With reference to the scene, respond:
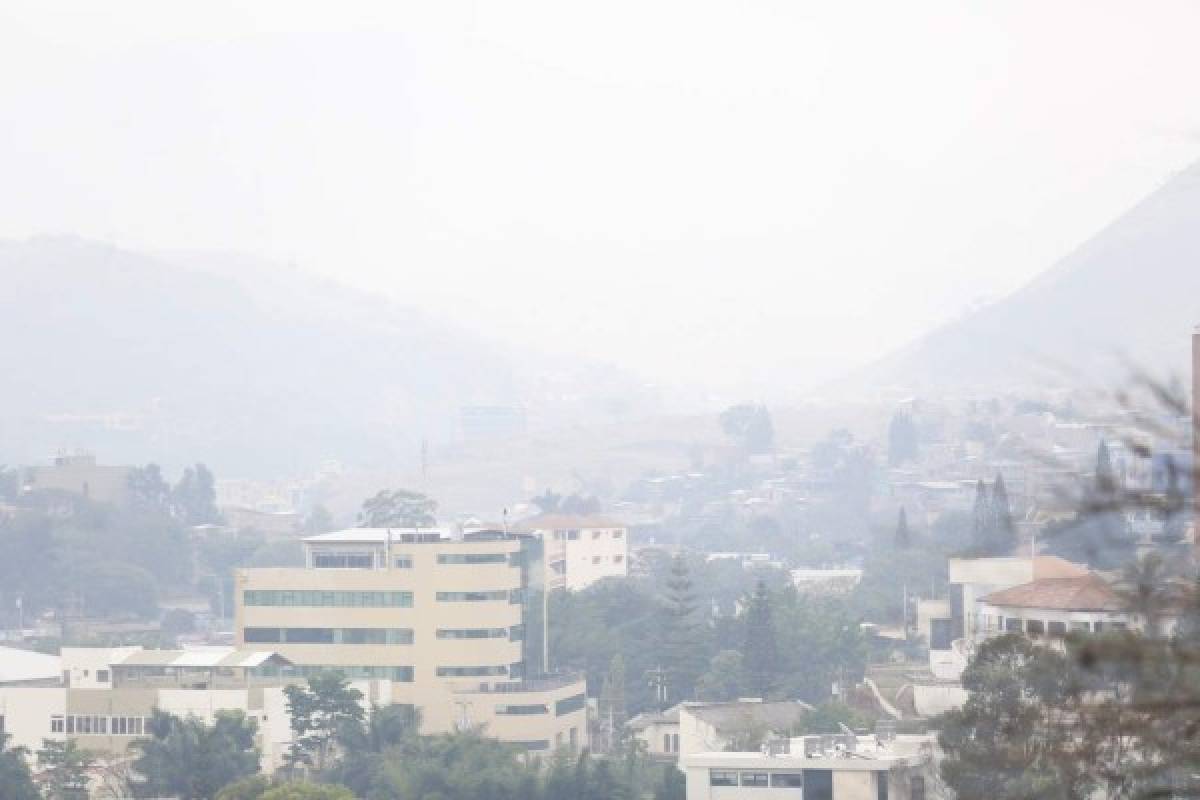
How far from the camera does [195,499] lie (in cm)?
11088

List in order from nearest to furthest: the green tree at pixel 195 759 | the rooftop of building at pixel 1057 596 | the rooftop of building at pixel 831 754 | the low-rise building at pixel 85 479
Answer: the rooftop of building at pixel 831 754, the rooftop of building at pixel 1057 596, the green tree at pixel 195 759, the low-rise building at pixel 85 479

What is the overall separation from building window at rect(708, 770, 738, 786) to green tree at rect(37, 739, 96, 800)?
8.46m

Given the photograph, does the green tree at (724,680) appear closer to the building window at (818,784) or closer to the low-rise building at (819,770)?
the low-rise building at (819,770)

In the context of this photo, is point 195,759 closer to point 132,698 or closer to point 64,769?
point 64,769

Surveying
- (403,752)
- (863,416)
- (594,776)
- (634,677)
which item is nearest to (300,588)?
(634,677)

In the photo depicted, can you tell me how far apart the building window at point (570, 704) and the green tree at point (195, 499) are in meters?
57.5

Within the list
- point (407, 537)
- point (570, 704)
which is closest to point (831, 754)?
point (570, 704)

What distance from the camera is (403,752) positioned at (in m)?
42.2

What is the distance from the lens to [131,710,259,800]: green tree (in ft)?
129

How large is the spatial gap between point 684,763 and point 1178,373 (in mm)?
27902

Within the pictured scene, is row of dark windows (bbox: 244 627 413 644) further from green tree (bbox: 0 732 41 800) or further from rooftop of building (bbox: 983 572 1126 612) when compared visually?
rooftop of building (bbox: 983 572 1126 612)

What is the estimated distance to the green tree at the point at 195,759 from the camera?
39469 millimetres

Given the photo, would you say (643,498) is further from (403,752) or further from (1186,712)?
(1186,712)

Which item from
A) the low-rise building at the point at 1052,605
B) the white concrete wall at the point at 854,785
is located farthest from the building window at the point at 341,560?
the white concrete wall at the point at 854,785
